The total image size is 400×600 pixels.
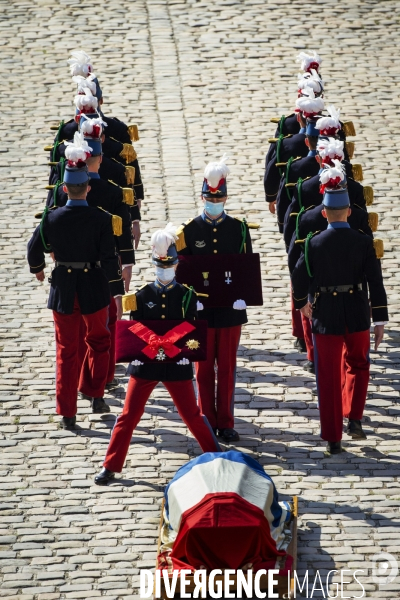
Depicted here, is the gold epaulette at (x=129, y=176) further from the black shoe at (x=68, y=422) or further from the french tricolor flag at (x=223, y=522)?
the french tricolor flag at (x=223, y=522)

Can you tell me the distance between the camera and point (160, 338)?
10.3m

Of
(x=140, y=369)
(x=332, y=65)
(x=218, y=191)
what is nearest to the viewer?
(x=140, y=369)

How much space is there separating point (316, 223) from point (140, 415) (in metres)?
2.44

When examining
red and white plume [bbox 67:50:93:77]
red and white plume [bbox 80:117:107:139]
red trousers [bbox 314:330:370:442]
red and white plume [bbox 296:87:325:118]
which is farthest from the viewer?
red and white plume [bbox 67:50:93:77]

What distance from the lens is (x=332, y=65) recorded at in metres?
19.3

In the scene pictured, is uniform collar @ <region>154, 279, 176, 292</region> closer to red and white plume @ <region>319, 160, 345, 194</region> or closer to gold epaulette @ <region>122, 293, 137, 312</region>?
gold epaulette @ <region>122, 293, 137, 312</region>

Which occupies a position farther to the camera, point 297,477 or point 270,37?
point 270,37

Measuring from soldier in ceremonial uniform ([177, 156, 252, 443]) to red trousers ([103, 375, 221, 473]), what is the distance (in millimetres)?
811

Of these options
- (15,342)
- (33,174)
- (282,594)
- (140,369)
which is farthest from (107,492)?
(33,174)

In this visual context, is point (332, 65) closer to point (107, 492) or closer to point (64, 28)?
point (64, 28)

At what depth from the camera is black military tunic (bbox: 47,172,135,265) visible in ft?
39.2

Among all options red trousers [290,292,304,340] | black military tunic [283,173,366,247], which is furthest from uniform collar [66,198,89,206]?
red trousers [290,292,304,340]

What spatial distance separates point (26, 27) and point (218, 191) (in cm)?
1062

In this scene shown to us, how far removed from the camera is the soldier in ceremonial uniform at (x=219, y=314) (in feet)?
36.4
